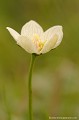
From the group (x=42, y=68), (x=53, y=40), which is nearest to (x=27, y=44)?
(x=53, y=40)

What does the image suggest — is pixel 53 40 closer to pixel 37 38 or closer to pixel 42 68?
pixel 37 38

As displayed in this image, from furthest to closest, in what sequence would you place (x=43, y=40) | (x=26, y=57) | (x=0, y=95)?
(x=26, y=57), (x=0, y=95), (x=43, y=40)

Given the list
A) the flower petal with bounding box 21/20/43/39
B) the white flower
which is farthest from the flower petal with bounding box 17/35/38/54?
the flower petal with bounding box 21/20/43/39

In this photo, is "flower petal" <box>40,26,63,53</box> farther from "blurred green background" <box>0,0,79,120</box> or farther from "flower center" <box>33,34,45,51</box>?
"blurred green background" <box>0,0,79,120</box>

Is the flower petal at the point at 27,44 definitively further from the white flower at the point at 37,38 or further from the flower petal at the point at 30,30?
the flower petal at the point at 30,30

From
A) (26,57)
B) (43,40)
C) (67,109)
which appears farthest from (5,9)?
(43,40)

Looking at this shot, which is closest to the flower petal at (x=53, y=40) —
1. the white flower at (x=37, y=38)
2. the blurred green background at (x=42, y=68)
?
the white flower at (x=37, y=38)

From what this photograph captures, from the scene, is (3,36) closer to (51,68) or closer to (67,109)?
(51,68)
